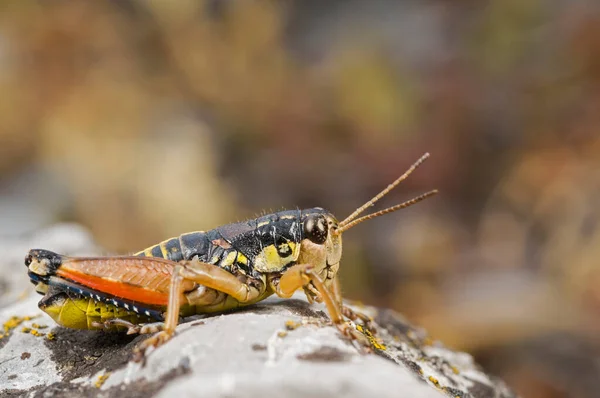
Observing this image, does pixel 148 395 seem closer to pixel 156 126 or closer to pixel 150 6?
pixel 156 126

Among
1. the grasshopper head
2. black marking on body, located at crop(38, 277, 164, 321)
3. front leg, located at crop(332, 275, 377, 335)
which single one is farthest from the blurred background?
black marking on body, located at crop(38, 277, 164, 321)

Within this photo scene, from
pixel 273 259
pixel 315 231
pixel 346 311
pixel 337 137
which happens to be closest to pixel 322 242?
pixel 315 231

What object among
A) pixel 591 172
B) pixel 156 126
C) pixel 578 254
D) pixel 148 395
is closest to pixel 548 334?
pixel 578 254

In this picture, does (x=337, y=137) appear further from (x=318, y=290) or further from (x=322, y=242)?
(x=318, y=290)

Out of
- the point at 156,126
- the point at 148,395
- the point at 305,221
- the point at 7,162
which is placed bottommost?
the point at 148,395

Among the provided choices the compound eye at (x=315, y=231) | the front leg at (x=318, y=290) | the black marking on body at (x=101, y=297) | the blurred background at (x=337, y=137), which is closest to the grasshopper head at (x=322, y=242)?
the compound eye at (x=315, y=231)

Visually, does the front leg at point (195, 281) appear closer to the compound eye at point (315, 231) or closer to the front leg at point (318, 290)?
the front leg at point (318, 290)

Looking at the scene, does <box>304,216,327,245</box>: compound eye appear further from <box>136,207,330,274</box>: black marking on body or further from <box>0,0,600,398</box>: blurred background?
<box>0,0,600,398</box>: blurred background

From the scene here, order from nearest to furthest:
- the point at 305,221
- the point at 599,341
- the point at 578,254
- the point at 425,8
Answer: the point at 305,221, the point at 599,341, the point at 578,254, the point at 425,8

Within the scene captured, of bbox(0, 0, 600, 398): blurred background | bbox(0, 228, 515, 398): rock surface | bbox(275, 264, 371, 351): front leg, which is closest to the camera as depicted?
bbox(0, 228, 515, 398): rock surface
